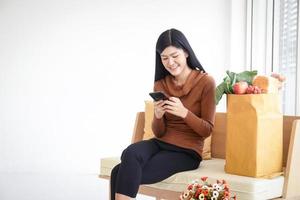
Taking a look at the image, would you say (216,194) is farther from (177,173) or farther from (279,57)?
(279,57)

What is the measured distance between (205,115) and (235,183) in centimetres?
40

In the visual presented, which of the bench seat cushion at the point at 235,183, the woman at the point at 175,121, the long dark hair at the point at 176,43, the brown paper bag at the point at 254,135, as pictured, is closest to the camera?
the bench seat cushion at the point at 235,183

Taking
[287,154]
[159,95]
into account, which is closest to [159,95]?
[159,95]

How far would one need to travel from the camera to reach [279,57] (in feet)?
11.8

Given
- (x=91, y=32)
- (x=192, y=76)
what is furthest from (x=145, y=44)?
(x=192, y=76)

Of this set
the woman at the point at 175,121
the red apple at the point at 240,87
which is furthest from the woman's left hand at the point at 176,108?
the red apple at the point at 240,87

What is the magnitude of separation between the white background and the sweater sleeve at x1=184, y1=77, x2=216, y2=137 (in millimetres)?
2114

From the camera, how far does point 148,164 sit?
1.97m

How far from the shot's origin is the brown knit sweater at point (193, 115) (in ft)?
6.73

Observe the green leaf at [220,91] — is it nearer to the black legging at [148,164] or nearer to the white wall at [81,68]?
the black legging at [148,164]

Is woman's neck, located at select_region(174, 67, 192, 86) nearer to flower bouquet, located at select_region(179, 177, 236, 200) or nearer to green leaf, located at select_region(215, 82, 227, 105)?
green leaf, located at select_region(215, 82, 227, 105)

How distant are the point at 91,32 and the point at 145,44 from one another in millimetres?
546

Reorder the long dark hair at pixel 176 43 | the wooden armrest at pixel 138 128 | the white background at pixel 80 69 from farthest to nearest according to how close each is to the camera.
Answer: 1. the white background at pixel 80 69
2. the wooden armrest at pixel 138 128
3. the long dark hair at pixel 176 43

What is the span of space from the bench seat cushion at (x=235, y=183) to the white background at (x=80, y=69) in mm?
2198
